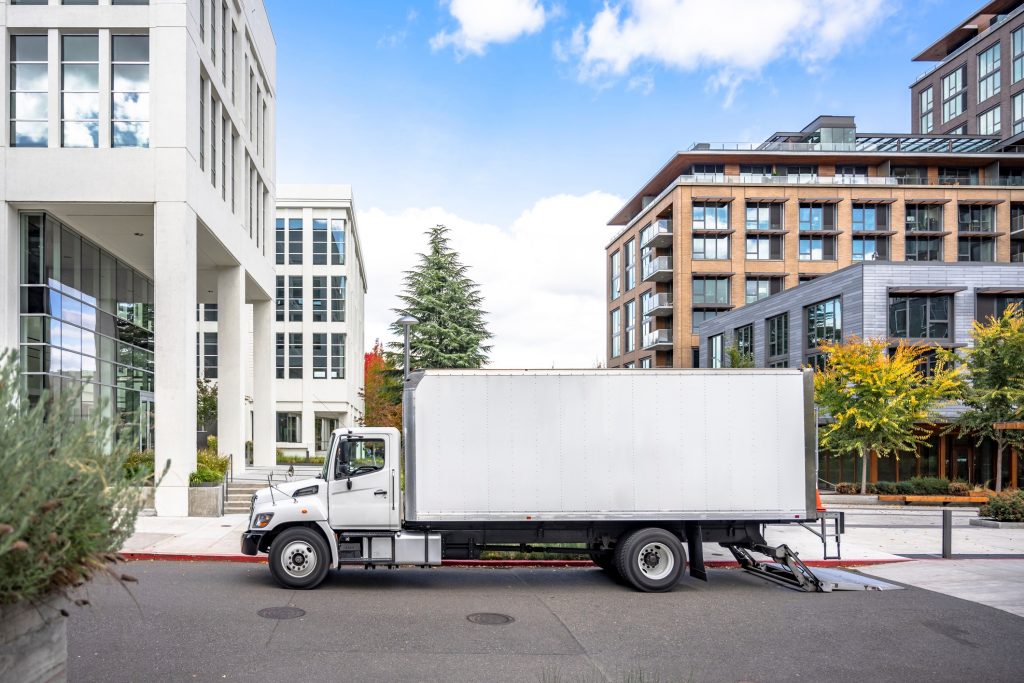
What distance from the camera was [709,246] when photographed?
6056 cm

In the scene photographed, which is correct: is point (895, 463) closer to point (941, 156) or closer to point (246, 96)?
point (246, 96)

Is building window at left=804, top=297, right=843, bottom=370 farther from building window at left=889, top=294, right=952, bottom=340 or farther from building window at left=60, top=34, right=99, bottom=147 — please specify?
building window at left=60, top=34, right=99, bottom=147

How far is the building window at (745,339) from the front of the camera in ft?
166

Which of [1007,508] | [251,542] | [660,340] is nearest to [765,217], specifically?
[660,340]

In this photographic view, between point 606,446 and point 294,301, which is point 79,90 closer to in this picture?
point 606,446

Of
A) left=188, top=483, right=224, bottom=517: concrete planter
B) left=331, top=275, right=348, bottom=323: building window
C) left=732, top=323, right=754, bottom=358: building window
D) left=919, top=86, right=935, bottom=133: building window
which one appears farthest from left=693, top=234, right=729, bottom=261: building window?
left=188, top=483, right=224, bottom=517: concrete planter

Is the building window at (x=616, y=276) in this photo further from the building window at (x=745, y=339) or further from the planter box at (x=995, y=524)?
the planter box at (x=995, y=524)

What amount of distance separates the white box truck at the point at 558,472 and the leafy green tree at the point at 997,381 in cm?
2407

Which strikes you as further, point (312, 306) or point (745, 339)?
point (312, 306)

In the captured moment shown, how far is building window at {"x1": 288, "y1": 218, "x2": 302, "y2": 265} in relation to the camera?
196 ft

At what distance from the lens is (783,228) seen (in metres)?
60.1

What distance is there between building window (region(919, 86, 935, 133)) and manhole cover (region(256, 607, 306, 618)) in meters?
97.7

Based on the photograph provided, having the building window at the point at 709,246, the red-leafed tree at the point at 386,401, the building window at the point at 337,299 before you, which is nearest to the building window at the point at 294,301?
the building window at the point at 337,299

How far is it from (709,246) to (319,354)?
102ft
